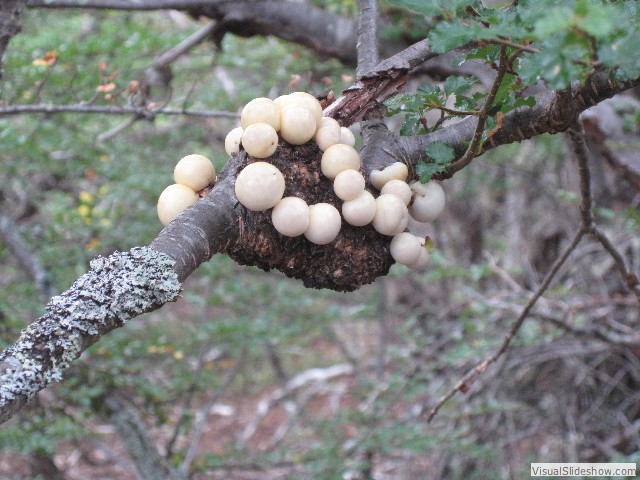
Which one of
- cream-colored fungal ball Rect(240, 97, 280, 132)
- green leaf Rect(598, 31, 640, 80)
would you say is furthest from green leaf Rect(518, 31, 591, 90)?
cream-colored fungal ball Rect(240, 97, 280, 132)

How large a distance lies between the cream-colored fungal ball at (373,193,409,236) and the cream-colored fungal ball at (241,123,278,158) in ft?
0.84

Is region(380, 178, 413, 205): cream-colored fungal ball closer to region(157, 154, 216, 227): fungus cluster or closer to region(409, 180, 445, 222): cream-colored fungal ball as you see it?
region(409, 180, 445, 222): cream-colored fungal ball

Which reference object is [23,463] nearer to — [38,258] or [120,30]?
[38,258]

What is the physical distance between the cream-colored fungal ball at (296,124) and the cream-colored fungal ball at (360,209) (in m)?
0.16

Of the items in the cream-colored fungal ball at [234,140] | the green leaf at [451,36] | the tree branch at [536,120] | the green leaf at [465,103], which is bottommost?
the green leaf at [451,36]

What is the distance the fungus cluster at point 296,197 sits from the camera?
119cm

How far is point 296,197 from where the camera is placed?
1256mm

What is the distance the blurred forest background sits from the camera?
8.98 ft

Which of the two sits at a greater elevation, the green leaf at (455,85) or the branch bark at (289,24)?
the branch bark at (289,24)

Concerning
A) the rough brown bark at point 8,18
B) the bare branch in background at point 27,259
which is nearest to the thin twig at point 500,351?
the rough brown bark at point 8,18

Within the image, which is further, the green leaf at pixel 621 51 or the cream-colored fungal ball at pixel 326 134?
the cream-colored fungal ball at pixel 326 134

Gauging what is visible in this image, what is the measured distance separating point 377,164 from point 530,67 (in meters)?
0.50

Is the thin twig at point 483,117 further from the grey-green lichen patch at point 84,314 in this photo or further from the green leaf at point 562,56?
the grey-green lichen patch at point 84,314

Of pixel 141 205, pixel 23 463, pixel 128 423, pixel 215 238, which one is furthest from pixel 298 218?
pixel 23 463
